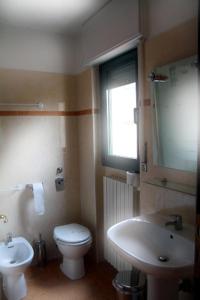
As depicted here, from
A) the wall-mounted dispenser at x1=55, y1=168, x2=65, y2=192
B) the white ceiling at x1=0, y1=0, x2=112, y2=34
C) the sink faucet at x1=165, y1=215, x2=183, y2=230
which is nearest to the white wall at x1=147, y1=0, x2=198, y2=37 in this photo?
the white ceiling at x1=0, y1=0, x2=112, y2=34

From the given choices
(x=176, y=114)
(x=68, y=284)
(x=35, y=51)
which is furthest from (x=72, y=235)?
(x=35, y=51)

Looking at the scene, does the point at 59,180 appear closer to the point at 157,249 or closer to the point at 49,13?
the point at 157,249

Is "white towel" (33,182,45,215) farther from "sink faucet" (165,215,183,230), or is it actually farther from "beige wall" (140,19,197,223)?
"sink faucet" (165,215,183,230)

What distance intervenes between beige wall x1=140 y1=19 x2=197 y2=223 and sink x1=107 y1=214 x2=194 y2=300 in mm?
111

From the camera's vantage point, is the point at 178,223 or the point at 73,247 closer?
the point at 178,223

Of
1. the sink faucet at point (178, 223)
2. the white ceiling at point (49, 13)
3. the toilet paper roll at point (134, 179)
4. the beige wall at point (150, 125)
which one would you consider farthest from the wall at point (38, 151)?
the sink faucet at point (178, 223)

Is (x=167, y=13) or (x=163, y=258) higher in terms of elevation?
(x=167, y=13)

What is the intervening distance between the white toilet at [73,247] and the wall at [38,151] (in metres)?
0.36

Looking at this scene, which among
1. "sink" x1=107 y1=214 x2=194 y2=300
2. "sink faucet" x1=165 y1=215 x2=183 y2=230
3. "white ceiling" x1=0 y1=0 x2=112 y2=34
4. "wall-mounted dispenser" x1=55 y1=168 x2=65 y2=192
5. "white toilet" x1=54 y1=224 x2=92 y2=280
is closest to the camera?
"sink" x1=107 y1=214 x2=194 y2=300

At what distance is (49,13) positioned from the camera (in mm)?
2211

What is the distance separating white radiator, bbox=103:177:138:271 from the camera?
2158 millimetres

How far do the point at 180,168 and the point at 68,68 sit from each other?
1819 millimetres

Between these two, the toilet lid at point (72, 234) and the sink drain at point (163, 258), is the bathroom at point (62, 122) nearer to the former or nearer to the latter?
the toilet lid at point (72, 234)

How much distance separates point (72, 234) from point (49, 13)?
81.5 inches
